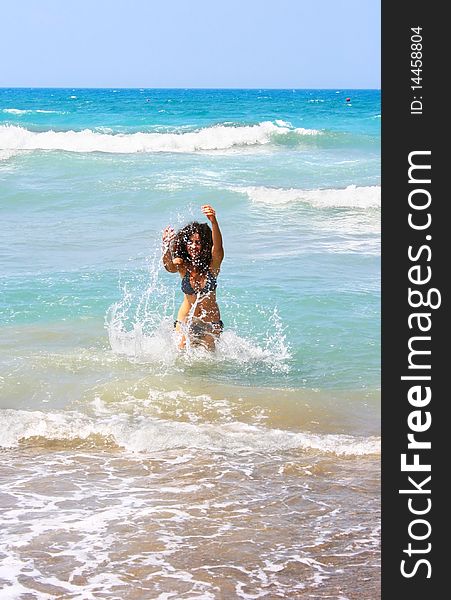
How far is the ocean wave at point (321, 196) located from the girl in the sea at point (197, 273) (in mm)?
10358

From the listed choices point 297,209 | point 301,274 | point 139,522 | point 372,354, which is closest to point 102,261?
point 301,274

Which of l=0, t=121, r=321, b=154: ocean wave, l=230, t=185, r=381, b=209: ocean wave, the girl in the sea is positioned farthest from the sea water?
l=0, t=121, r=321, b=154: ocean wave

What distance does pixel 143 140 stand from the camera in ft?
115

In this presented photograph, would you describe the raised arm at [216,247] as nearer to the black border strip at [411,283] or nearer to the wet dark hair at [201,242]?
the wet dark hair at [201,242]

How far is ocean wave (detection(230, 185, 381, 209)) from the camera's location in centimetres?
1867

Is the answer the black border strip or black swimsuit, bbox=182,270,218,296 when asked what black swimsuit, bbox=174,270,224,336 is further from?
the black border strip

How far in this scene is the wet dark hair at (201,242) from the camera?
789 centimetres

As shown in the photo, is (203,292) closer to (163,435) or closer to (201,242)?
(201,242)

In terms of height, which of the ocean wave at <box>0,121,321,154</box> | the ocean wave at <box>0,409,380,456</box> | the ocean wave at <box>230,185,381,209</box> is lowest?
the ocean wave at <box>0,409,380,456</box>

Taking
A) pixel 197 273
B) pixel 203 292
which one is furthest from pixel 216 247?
pixel 203 292

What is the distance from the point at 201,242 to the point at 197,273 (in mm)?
280

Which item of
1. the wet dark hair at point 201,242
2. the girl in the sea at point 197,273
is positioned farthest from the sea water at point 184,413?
the wet dark hair at point 201,242

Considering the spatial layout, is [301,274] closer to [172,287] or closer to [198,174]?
[172,287]

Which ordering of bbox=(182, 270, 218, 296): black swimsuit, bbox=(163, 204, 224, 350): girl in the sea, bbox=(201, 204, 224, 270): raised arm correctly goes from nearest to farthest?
bbox=(201, 204, 224, 270): raised arm, bbox=(163, 204, 224, 350): girl in the sea, bbox=(182, 270, 218, 296): black swimsuit
